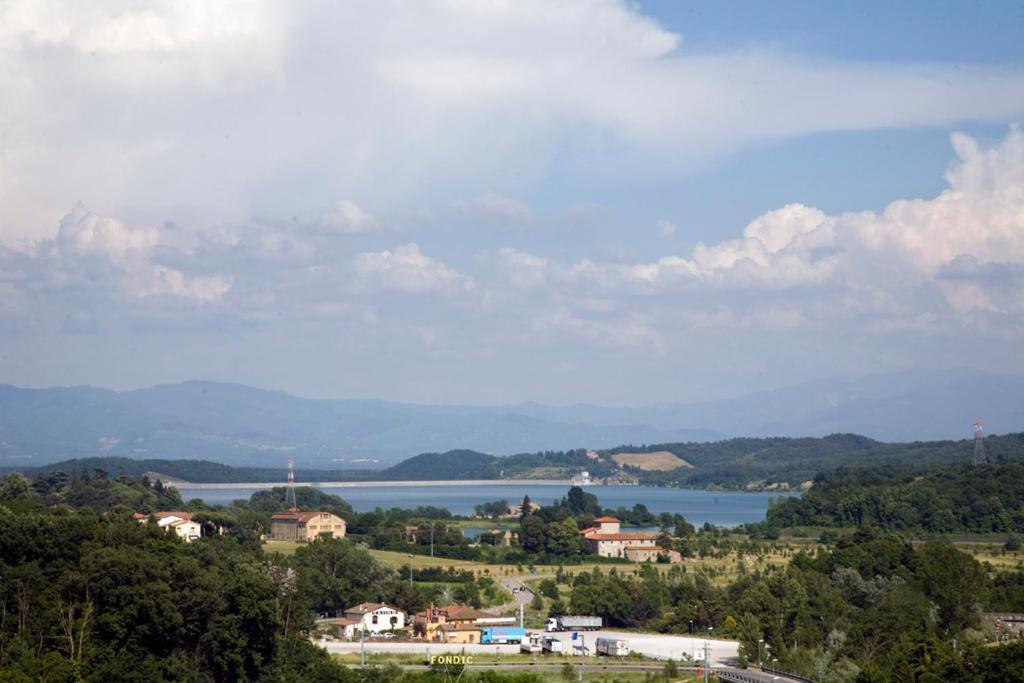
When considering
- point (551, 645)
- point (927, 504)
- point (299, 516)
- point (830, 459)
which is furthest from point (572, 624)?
point (830, 459)

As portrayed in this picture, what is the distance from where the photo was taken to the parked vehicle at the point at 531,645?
38.7 metres

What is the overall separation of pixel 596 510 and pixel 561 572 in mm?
37676

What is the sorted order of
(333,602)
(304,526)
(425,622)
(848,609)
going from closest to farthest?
1. (848,609)
2. (425,622)
3. (333,602)
4. (304,526)

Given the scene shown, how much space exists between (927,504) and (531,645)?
43.6m

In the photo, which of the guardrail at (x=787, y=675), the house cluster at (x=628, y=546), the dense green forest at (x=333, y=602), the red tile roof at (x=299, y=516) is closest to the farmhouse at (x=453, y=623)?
the dense green forest at (x=333, y=602)

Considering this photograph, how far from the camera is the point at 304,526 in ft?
232

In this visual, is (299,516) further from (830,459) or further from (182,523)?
(830,459)

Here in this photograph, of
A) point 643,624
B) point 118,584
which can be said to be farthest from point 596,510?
point 118,584

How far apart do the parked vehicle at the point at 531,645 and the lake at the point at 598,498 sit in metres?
55.6

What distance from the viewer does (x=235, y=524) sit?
63688mm

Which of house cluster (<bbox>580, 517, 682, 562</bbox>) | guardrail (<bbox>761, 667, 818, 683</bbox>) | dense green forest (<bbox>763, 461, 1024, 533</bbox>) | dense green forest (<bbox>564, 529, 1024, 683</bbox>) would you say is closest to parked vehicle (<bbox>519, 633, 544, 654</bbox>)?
dense green forest (<bbox>564, 529, 1024, 683</bbox>)

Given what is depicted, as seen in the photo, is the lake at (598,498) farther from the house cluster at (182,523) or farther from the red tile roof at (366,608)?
the red tile roof at (366,608)

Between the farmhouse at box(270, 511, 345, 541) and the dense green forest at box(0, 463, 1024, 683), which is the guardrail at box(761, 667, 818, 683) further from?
the farmhouse at box(270, 511, 345, 541)

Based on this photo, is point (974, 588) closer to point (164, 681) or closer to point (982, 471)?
point (164, 681)
